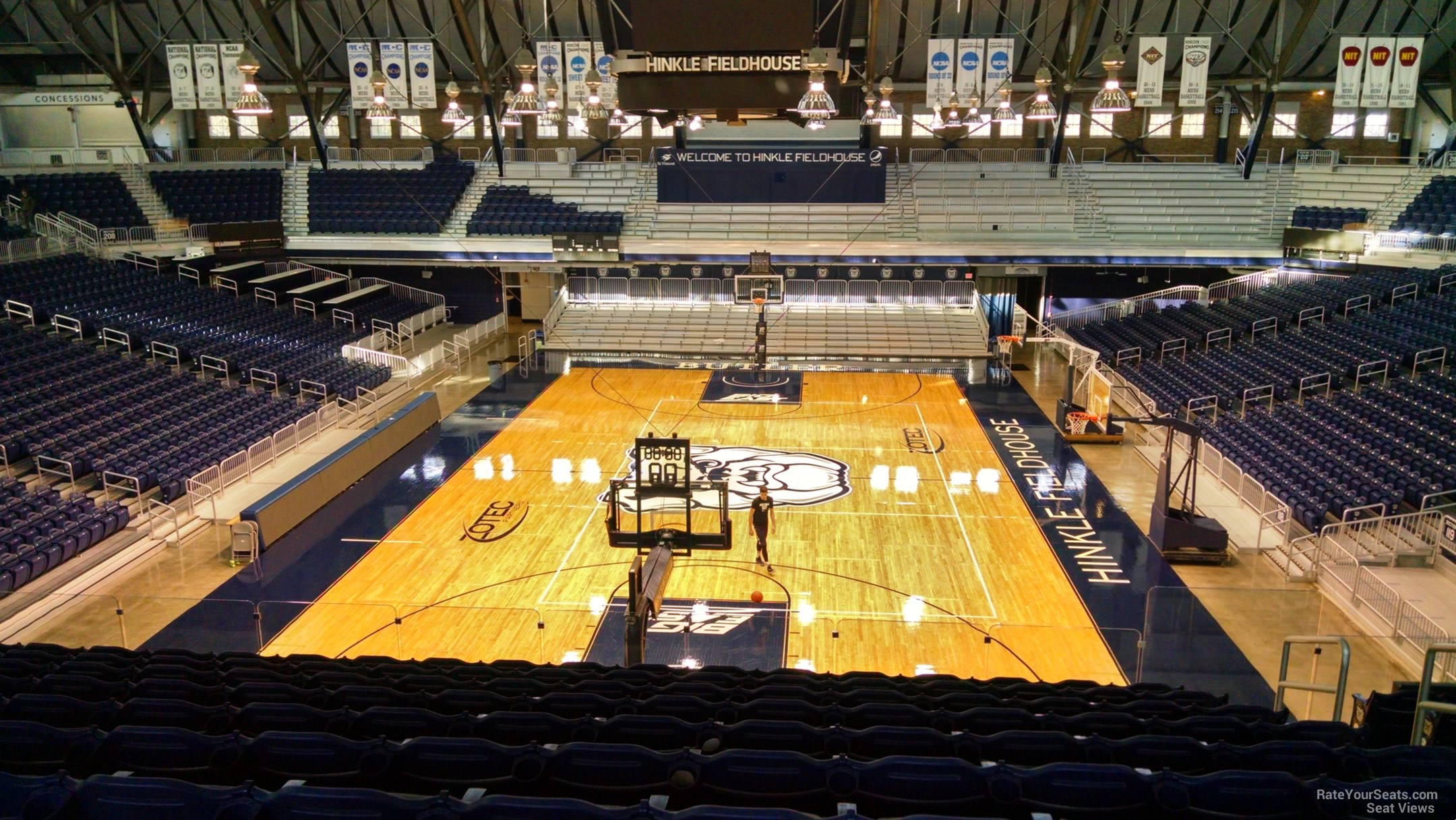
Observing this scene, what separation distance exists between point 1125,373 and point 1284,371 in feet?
16.1

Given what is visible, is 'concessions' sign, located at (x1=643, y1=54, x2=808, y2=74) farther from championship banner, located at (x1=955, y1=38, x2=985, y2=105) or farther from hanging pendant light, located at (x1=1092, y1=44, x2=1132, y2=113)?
championship banner, located at (x1=955, y1=38, x2=985, y2=105)

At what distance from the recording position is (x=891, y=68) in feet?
113

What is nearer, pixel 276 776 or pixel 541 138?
pixel 276 776

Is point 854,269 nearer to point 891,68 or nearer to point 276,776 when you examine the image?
point 891,68

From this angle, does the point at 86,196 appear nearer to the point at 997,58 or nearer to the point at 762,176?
the point at 762,176

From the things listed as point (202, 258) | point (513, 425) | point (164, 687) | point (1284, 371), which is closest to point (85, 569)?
point (164, 687)

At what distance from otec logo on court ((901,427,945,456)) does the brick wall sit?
645 inches

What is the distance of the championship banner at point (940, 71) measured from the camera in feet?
84.2

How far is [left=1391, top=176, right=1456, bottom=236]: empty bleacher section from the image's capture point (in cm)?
2661

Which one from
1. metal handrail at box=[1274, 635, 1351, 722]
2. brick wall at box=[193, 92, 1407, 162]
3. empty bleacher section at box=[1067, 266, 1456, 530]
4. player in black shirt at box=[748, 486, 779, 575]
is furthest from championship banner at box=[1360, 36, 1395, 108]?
metal handrail at box=[1274, 635, 1351, 722]

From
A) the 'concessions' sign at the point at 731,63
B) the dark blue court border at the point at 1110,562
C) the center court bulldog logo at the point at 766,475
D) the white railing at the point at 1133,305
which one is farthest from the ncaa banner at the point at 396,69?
the white railing at the point at 1133,305

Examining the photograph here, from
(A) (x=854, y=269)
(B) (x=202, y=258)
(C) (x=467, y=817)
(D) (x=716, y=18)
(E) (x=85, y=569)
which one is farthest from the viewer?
(A) (x=854, y=269)

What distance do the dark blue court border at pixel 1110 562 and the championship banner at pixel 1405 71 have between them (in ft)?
42.4

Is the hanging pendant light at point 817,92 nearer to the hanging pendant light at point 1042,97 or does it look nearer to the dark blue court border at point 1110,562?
the dark blue court border at point 1110,562
